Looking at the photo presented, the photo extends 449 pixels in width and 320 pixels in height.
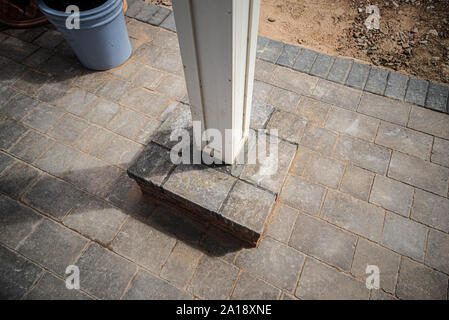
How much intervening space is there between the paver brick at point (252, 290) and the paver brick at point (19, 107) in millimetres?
3288

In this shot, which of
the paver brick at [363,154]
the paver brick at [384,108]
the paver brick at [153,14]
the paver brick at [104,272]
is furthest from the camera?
the paver brick at [153,14]

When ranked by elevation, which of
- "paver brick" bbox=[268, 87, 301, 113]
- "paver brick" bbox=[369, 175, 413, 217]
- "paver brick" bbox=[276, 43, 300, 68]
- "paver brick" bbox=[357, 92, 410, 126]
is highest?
"paver brick" bbox=[276, 43, 300, 68]

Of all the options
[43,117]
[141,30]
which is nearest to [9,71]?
[43,117]

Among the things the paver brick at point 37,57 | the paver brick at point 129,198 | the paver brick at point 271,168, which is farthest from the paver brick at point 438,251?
the paver brick at point 37,57

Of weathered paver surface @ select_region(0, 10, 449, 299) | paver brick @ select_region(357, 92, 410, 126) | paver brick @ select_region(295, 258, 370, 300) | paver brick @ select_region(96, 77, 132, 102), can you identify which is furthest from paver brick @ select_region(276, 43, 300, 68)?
paver brick @ select_region(295, 258, 370, 300)

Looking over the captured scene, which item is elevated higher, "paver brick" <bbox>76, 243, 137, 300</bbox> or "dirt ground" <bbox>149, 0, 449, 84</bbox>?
"dirt ground" <bbox>149, 0, 449, 84</bbox>

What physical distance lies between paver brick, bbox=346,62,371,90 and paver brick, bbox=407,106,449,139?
70 centimetres

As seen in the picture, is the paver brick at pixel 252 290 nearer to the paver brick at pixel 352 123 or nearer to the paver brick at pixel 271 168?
the paver brick at pixel 271 168

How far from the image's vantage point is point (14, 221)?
279cm

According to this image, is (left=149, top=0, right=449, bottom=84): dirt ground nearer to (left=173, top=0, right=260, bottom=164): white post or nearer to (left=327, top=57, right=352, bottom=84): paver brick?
(left=327, top=57, right=352, bottom=84): paver brick

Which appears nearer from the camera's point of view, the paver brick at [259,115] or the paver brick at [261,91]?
the paver brick at [259,115]

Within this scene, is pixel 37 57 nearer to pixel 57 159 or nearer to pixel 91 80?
pixel 91 80

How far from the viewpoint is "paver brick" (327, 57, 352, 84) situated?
376 centimetres

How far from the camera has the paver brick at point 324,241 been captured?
2.58m
